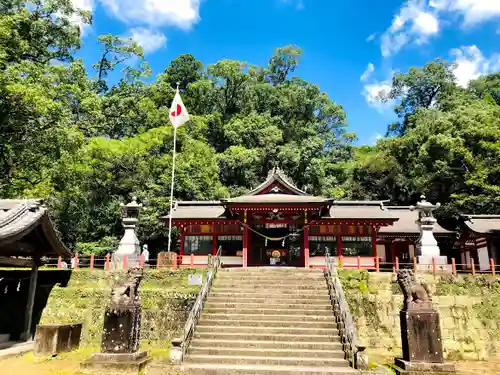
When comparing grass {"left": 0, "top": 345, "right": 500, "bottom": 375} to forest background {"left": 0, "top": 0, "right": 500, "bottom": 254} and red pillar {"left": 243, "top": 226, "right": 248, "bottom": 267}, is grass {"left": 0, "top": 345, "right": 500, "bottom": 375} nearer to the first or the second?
red pillar {"left": 243, "top": 226, "right": 248, "bottom": 267}

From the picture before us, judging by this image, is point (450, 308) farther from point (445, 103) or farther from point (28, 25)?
point (445, 103)

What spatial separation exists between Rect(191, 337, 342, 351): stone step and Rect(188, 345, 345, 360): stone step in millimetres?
195

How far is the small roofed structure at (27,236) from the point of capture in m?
11.5

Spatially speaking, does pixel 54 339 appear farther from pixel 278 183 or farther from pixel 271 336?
pixel 278 183

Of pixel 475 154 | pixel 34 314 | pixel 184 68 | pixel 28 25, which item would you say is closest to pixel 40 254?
pixel 34 314

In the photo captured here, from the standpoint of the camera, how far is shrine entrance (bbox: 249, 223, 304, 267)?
22.2 meters

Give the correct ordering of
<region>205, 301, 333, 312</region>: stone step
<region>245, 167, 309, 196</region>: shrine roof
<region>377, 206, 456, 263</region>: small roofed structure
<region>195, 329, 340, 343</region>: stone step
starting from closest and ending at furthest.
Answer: <region>195, 329, 340, 343</region>: stone step < <region>205, 301, 333, 312</region>: stone step < <region>245, 167, 309, 196</region>: shrine roof < <region>377, 206, 456, 263</region>: small roofed structure

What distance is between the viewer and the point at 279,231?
22.4 metres

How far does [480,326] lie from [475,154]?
19.0m

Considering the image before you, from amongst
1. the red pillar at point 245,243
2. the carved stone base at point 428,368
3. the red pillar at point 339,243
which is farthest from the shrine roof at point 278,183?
the carved stone base at point 428,368

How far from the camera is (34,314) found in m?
15.8

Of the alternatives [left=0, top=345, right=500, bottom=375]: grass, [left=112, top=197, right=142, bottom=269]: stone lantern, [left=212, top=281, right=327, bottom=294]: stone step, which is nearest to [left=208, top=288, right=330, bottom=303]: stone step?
[left=212, top=281, right=327, bottom=294]: stone step

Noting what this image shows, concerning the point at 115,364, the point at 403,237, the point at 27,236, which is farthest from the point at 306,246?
the point at 27,236

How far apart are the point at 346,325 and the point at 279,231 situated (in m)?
11.3
